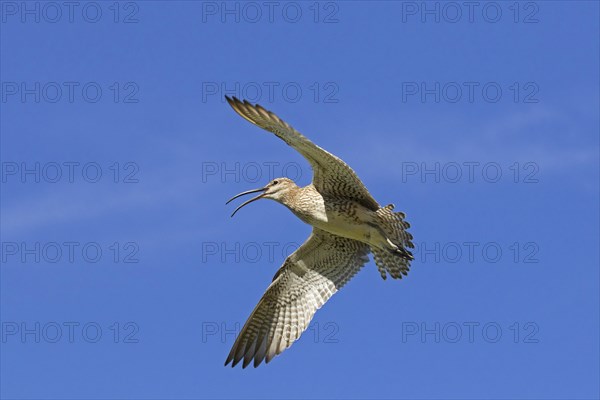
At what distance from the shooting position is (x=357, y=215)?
1491 cm

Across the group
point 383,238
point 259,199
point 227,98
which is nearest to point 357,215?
point 383,238

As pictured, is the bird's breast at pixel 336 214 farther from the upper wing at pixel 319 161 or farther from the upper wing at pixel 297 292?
the upper wing at pixel 297 292

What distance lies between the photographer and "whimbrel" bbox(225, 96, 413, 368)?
14.4m

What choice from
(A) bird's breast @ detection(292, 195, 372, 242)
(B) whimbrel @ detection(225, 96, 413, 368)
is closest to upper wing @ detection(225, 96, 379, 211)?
(B) whimbrel @ detection(225, 96, 413, 368)

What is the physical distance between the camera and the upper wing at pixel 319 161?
44.6 feet

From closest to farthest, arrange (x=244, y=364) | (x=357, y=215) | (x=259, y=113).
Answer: (x=259, y=113) < (x=357, y=215) < (x=244, y=364)

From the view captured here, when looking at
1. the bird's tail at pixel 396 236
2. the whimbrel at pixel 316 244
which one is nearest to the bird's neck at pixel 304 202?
the whimbrel at pixel 316 244

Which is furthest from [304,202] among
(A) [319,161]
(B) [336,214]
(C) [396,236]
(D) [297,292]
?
(D) [297,292]

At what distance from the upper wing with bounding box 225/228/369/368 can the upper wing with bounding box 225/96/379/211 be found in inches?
53.9

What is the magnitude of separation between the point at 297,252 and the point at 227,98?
3440 millimetres

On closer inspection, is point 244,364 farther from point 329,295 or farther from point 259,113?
point 259,113

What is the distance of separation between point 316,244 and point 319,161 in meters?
2.25

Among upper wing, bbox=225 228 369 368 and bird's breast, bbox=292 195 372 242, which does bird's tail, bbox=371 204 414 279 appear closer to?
bird's breast, bbox=292 195 372 242

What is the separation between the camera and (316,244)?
16.3 meters
